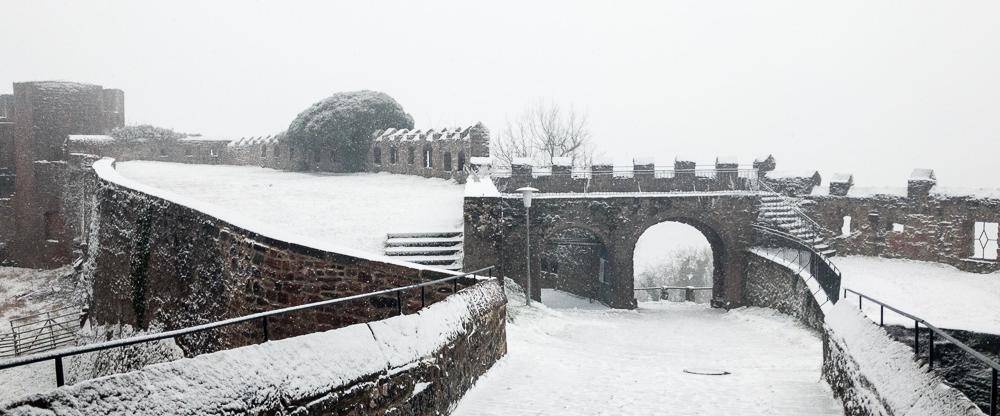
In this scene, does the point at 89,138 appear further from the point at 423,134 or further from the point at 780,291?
the point at 780,291

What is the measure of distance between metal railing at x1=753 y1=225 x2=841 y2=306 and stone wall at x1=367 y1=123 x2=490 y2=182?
941 cm

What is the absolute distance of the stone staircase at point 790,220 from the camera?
20969mm

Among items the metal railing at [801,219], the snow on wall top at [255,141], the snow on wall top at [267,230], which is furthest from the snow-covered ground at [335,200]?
the metal railing at [801,219]

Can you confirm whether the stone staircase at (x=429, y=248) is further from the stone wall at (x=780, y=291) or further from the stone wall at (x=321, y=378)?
the stone wall at (x=780, y=291)

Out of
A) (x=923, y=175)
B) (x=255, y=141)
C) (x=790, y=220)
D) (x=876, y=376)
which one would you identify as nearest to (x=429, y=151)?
(x=790, y=220)

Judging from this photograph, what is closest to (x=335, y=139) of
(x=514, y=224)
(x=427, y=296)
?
(x=514, y=224)

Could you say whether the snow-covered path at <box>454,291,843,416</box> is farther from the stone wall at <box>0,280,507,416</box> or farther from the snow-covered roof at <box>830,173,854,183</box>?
Answer: the snow-covered roof at <box>830,173,854,183</box>

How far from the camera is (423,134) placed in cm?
2514

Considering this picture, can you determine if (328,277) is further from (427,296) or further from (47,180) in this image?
(47,180)

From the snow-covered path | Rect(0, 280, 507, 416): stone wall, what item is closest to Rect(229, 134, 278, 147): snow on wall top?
the snow-covered path

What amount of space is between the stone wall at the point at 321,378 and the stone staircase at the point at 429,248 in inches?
222

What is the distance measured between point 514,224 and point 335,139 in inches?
423

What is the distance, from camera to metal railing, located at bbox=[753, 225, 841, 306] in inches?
515

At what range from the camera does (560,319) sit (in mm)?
16438
